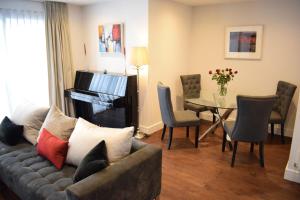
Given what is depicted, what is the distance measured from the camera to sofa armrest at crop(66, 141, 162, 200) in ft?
5.31

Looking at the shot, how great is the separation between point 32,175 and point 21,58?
255 cm

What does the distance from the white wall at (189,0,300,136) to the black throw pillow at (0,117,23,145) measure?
3.46m

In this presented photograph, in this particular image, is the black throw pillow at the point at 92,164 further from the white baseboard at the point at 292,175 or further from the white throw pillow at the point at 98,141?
the white baseboard at the point at 292,175

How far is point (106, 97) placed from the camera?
156 inches

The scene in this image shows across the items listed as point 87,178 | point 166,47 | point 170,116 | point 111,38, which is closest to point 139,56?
point 166,47

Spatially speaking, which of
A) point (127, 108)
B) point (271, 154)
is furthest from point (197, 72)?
point (271, 154)

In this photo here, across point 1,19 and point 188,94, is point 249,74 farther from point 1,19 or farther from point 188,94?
point 1,19

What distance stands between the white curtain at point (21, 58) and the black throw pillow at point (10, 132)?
48.0 inches

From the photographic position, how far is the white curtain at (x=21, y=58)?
377 centimetres

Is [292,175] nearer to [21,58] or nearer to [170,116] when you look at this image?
[170,116]

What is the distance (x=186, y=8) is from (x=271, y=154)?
2984mm

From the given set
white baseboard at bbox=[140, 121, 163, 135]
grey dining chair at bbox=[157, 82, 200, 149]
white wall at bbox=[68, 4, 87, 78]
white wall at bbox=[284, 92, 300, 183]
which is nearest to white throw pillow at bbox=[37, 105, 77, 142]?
grey dining chair at bbox=[157, 82, 200, 149]

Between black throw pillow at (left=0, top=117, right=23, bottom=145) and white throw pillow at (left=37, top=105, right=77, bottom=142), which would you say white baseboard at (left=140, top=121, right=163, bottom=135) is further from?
black throw pillow at (left=0, top=117, right=23, bottom=145)

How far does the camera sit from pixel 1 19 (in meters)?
3.67
